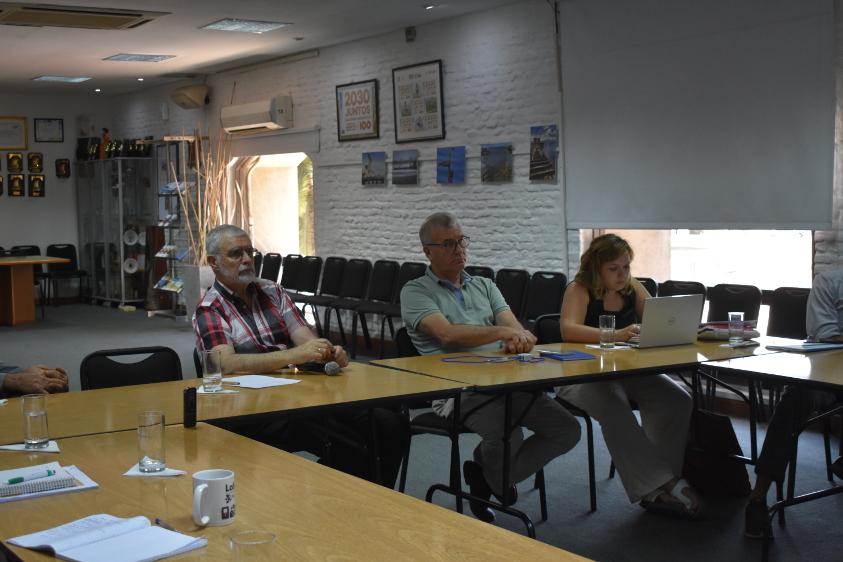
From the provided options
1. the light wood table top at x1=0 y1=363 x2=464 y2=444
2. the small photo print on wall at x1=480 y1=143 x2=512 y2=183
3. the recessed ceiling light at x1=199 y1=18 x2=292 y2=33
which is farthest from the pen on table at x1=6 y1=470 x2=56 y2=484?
the recessed ceiling light at x1=199 y1=18 x2=292 y2=33

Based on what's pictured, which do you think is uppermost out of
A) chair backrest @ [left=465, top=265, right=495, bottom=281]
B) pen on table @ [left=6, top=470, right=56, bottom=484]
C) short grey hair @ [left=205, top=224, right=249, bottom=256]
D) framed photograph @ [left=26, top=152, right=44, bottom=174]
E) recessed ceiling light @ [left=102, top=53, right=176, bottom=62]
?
recessed ceiling light @ [left=102, top=53, right=176, bottom=62]

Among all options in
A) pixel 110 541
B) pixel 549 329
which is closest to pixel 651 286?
pixel 549 329

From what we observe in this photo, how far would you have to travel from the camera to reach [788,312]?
5.72 meters

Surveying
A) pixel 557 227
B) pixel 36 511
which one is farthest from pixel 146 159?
pixel 36 511

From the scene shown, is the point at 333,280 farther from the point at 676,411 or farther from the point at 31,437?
the point at 31,437

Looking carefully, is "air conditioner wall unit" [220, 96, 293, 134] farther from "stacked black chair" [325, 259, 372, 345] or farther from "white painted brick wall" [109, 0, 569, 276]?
"stacked black chair" [325, 259, 372, 345]

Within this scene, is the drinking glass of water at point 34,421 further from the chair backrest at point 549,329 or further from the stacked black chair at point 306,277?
the stacked black chair at point 306,277

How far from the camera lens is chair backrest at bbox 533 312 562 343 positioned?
528cm

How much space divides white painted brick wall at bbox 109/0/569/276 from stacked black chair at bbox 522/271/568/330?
450 millimetres

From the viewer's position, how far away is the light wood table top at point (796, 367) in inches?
142

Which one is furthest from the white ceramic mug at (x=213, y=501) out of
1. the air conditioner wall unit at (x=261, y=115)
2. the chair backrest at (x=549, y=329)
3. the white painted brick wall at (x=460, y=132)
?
the air conditioner wall unit at (x=261, y=115)

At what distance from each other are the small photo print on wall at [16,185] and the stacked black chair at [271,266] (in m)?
6.02

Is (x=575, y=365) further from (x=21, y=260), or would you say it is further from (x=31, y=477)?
(x=21, y=260)

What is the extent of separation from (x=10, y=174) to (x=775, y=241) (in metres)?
11.8
